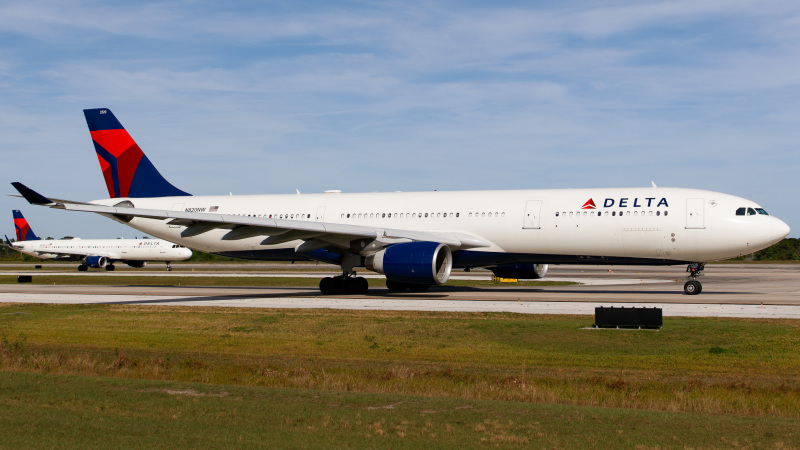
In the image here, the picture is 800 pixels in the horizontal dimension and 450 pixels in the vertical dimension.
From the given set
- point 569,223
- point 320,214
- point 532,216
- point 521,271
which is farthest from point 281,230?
point 521,271

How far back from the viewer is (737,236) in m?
27.8

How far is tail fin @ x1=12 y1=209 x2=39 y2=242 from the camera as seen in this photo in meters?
83.6

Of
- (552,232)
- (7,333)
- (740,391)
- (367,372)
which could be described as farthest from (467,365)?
(552,232)

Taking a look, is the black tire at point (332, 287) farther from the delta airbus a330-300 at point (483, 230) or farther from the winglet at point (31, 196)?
the winglet at point (31, 196)

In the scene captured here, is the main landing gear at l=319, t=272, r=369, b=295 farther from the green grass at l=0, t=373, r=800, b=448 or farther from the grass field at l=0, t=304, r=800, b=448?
the green grass at l=0, t=373, r=800, b=448

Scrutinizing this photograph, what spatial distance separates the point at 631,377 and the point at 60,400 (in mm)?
8504

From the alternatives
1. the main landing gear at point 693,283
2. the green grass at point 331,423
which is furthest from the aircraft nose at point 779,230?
the green grass at point 331,423

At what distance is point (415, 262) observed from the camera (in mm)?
28156

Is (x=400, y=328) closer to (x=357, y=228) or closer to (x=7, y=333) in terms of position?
(x=7, y=333)

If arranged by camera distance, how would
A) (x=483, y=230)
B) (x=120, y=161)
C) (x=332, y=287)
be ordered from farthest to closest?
1. (x=120, y=161)
2. (x=332, y=287)
3. (x=483, y=230)

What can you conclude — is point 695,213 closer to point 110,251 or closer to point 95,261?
point 95,261

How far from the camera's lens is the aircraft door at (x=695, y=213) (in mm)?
28188

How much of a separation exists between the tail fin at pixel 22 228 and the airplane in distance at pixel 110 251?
364 cm

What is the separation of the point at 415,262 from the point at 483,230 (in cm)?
422
